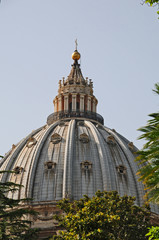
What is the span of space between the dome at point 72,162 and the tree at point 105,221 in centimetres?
1772

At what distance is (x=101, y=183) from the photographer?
2076 inches

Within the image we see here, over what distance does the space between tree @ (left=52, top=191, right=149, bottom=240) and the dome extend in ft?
58.1

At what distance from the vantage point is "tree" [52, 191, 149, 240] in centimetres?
2481

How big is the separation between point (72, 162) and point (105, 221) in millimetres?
29768

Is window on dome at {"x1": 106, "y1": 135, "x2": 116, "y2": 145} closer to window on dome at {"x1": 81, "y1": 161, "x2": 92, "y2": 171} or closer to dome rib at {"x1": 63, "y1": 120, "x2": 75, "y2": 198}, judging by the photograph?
dome rib at {"x1": 63, "y1": 120, "x2": 75, "y2": 198}

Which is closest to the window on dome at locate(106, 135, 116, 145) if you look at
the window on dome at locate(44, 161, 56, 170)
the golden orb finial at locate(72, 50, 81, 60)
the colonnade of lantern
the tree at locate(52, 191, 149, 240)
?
the window on dome at locate(44, 161, 56, 170)

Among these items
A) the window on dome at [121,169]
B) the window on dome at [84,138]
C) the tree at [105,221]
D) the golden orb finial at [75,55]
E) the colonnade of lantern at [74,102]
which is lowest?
the tree at [105,221]

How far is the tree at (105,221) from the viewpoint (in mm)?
24812

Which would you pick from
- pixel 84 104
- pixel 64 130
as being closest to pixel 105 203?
pixel 64 130

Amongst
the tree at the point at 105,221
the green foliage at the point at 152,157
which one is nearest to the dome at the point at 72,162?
the tree at the point at 105,221

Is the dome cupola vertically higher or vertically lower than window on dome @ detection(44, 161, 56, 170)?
higher

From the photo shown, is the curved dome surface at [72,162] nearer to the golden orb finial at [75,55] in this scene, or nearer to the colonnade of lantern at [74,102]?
the colonnade of lantern at [74,102]

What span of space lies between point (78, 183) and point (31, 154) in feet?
29.2

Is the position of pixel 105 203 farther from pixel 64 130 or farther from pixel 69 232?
pixel 64 130
